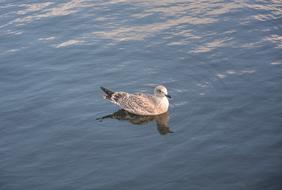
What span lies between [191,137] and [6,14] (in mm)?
15779

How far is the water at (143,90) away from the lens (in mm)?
17859

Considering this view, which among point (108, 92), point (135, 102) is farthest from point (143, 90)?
point (108, 92)

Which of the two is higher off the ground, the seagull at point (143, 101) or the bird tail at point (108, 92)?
the bird tail at point (108, 92)

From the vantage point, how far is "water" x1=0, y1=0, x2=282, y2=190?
1786cm

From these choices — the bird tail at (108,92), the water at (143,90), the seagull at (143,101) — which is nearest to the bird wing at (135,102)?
the seagull at (143,101)

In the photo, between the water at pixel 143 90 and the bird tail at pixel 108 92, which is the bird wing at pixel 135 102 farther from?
the water at pixel 143 90

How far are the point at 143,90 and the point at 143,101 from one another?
1537 mm

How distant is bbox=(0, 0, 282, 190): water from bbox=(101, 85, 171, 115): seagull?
1.30 ft

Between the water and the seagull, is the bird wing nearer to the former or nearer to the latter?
the seagull

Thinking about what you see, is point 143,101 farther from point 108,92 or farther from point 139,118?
point 108,92

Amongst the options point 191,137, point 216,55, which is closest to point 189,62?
point 216,55

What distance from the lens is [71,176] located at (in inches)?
705

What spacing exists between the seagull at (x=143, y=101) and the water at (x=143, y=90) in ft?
1.30

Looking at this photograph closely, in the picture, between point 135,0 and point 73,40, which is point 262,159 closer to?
point 73,40
